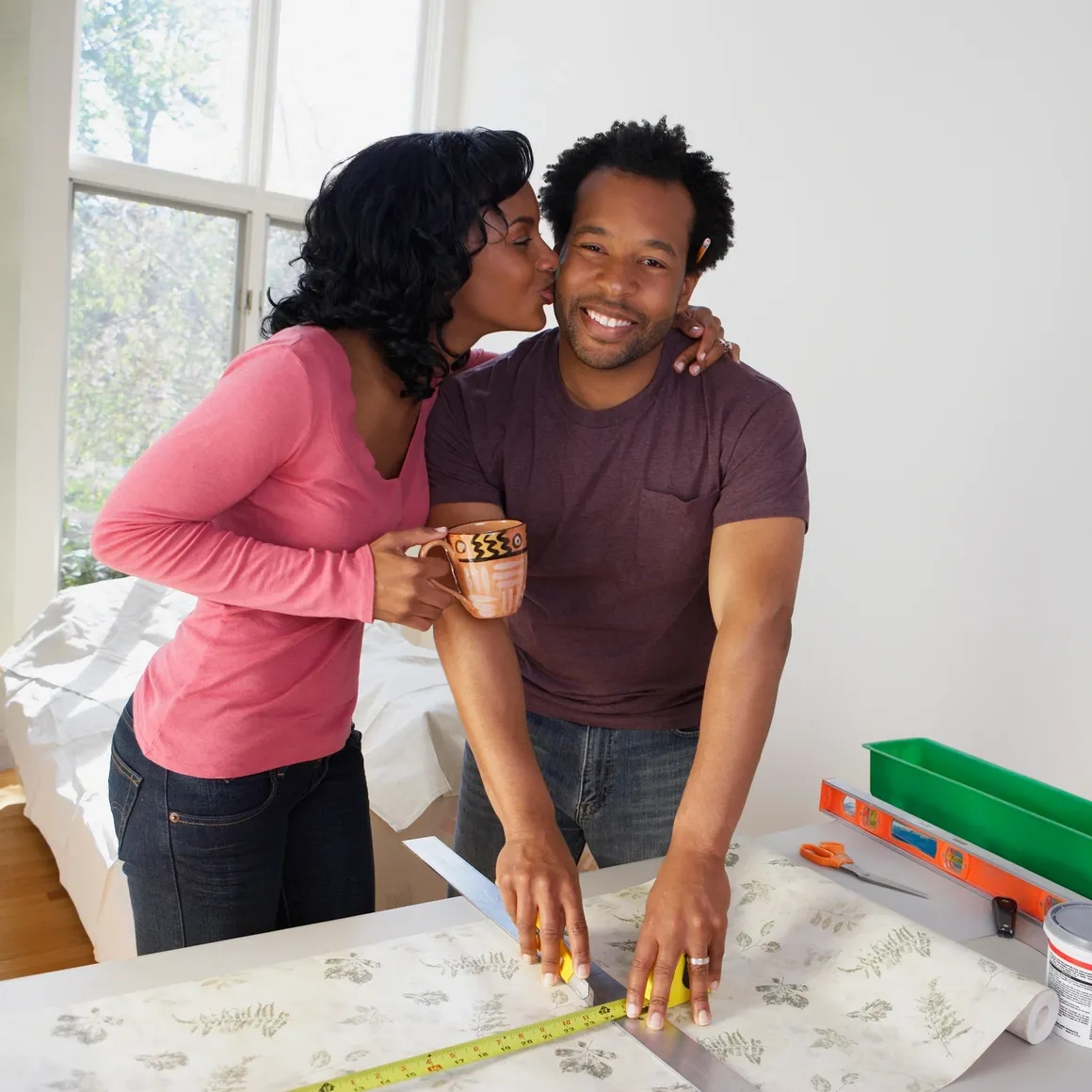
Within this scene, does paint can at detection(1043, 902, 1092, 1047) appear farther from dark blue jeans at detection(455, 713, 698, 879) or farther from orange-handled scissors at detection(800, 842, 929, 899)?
dark blue jeans at detection(455, 713, 698, 879)

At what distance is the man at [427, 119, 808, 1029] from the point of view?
1352 mm

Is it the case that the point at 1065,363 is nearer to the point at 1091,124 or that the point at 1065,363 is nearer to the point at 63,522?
the point at 1091,124

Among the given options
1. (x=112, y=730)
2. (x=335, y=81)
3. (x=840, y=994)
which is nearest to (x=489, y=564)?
(x=840, y=994)

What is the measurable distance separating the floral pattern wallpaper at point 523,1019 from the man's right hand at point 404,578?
0.34 metres

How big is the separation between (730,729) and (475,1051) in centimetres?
48

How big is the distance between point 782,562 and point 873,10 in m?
1.79

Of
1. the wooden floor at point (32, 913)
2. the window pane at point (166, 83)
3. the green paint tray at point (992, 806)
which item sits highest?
the window pane at point (166, 83)

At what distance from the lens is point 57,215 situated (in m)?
3.87

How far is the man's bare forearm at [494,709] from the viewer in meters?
1.23

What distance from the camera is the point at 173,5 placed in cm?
404

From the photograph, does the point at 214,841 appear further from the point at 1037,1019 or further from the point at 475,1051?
the point at 1037,1019

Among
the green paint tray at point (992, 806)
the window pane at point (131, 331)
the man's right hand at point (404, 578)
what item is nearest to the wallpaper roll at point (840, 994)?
the green paint tray at point (992, 806)

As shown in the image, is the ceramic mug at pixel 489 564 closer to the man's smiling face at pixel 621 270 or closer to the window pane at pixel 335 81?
the man's smiling face at pixel 621 270

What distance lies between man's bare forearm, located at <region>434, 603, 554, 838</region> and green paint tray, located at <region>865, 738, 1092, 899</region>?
0.48 metres
